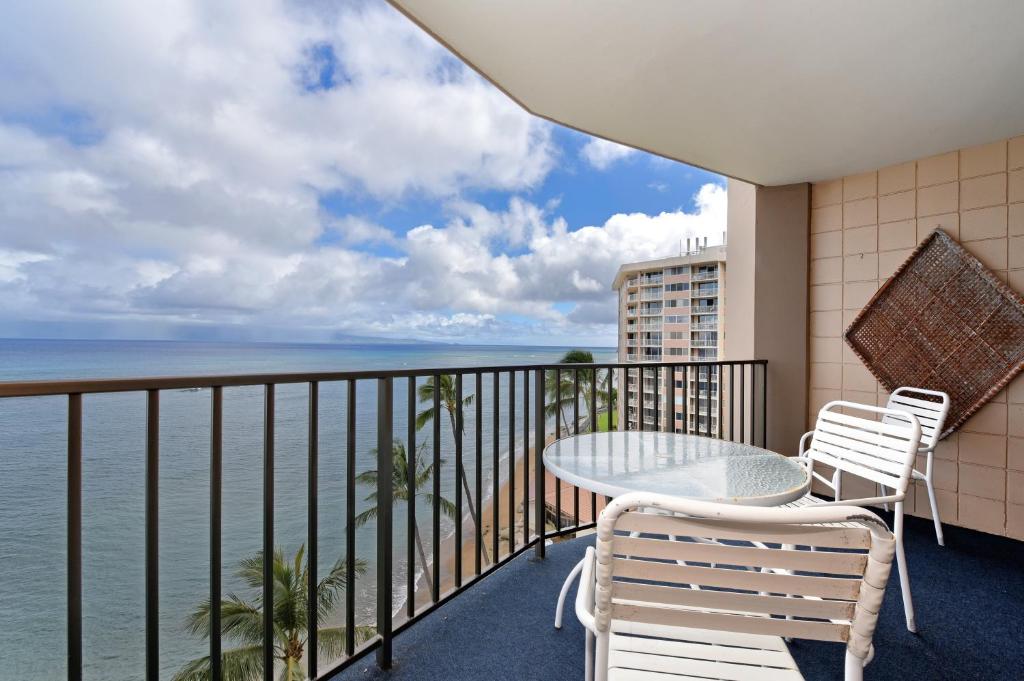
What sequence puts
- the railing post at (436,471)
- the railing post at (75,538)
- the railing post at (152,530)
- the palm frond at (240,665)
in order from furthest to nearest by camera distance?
1. the palm frond at (240,665)
2. the railing post at (436,471)
3. the railing post at (152,530)
4. the railing post at (75,538)

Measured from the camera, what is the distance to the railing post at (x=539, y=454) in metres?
2.18

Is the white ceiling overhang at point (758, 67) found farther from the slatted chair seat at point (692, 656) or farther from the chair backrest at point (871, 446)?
the slatted chair seat at point (692, 656)

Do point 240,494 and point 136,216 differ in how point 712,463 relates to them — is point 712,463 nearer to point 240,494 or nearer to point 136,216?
point 240,494

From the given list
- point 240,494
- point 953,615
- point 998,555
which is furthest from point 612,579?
Result: point 240,494

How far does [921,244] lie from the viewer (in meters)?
3.04

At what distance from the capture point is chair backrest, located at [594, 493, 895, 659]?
0.72 metres

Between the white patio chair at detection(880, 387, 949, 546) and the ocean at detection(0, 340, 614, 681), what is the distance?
2.28 metres

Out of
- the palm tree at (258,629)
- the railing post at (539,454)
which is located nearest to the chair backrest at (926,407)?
the railing post at (539,454)

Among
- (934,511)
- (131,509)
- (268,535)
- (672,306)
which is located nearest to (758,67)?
(934,511)

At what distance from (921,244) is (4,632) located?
1075cm

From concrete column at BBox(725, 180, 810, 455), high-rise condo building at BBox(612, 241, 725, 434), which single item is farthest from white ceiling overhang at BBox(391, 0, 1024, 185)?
high-rise condo building at BBox(612, 241, 725, 434)

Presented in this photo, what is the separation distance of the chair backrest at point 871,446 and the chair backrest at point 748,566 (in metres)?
1.16

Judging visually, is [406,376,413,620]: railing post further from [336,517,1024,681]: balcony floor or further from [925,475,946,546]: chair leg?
[925,475,946,546]: chair leg

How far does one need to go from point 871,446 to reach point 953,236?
2104 mm
